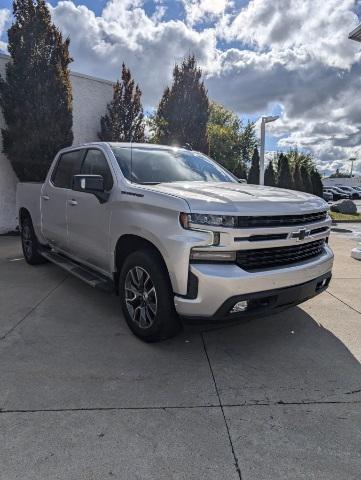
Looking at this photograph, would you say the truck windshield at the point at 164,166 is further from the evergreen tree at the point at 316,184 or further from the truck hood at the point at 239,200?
the evergreen tree at the point at 316,184

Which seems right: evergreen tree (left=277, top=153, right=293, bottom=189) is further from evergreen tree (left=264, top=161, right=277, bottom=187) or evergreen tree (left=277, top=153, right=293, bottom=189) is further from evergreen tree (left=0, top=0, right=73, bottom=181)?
evergreen tree (left=0, top=0, right=73, bottom=181)

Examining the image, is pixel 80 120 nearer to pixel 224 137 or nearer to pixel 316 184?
pixel 316 184

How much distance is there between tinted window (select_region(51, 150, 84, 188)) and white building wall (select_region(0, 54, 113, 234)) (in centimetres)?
602

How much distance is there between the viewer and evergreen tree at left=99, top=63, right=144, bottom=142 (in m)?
12.2

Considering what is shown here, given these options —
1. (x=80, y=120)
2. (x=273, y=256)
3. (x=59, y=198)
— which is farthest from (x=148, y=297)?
(x=80, y=120)

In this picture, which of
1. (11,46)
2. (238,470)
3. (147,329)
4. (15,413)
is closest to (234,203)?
Answer: (147,329)

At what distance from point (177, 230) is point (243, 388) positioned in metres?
1.32

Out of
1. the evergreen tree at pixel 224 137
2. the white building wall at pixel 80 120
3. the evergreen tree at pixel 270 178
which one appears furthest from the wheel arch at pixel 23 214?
the evergreen tree at pixel 224 137

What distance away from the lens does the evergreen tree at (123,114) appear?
12250 millimetres

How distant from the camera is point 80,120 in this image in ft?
39.5

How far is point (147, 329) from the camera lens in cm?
356

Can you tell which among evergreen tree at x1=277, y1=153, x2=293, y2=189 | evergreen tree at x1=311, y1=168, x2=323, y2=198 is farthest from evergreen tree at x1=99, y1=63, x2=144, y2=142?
evergreen tree at x1=311, y1=168, x2=323, y2=198

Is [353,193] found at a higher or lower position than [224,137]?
lower

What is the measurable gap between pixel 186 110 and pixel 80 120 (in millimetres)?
4031
